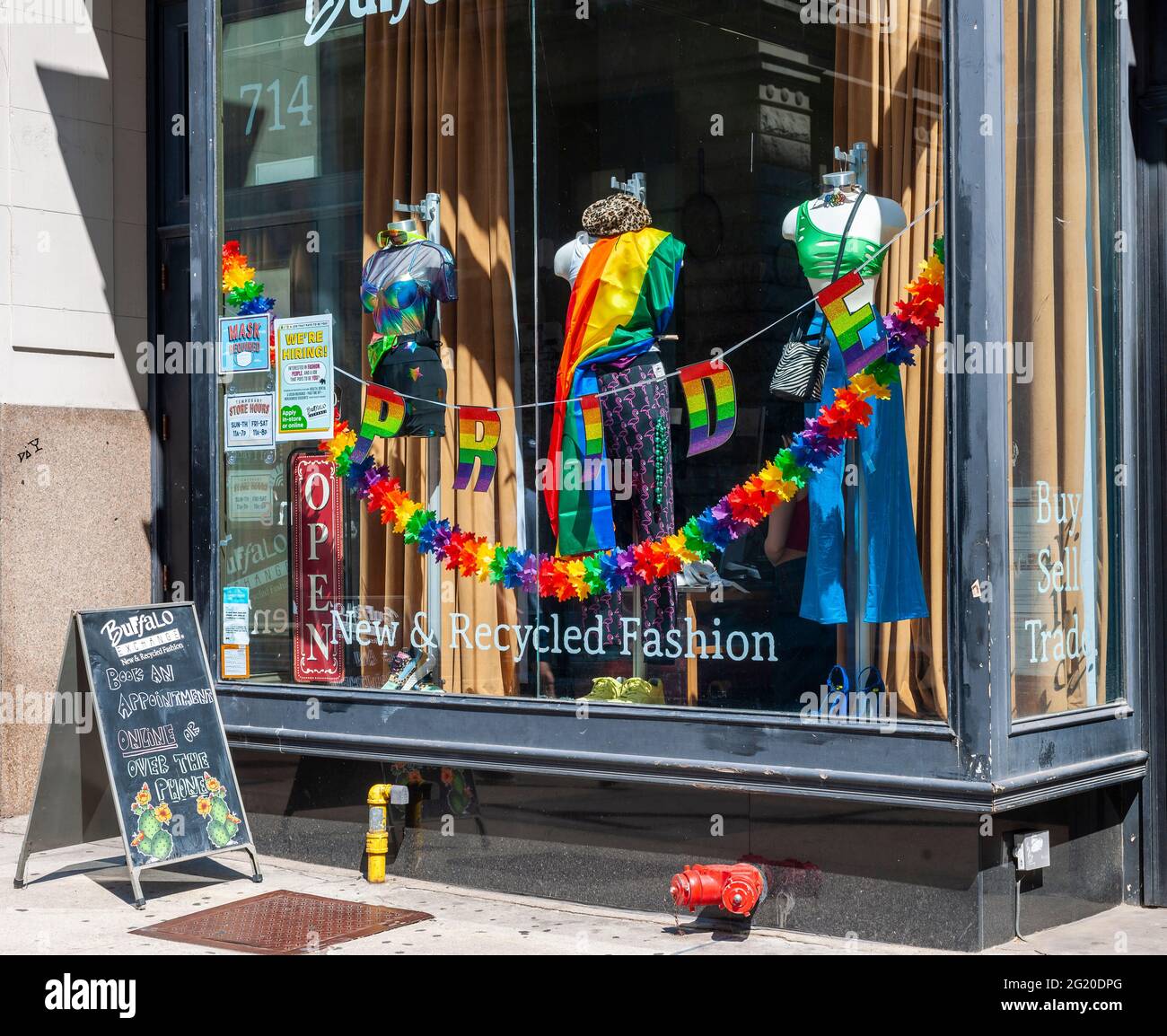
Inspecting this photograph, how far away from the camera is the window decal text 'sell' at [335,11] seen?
7.79 meters

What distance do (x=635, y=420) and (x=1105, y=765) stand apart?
8.00 ft

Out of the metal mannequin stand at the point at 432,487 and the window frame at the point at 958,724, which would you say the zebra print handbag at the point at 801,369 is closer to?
the window frame at the point at 958,724

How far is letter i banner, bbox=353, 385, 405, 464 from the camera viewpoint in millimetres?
7738

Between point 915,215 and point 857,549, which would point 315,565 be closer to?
point 857,549

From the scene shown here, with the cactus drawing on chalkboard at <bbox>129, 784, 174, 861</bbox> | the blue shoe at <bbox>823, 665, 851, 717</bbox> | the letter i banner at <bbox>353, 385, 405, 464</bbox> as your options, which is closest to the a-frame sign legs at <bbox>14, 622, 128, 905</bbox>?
the cactus drawing on chalkboard at <bbox>129, 784, 174, 861</bbox>

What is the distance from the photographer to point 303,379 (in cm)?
787

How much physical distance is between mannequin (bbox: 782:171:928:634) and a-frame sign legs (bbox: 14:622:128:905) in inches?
124

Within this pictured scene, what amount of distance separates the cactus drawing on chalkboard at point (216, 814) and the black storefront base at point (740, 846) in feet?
1.83

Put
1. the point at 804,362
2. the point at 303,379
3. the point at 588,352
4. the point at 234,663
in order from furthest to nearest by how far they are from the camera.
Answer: the point at 234,663
the point at 303,379
the point at 588,352
the point at 804,362

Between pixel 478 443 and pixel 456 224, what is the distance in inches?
42.6

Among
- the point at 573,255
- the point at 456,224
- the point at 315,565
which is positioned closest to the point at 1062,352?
the point at 573,255

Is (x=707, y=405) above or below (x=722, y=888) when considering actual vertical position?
above

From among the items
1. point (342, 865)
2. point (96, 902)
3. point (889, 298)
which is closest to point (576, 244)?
point (889, 298)

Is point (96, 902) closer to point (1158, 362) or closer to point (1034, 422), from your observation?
point (1034, 422)
